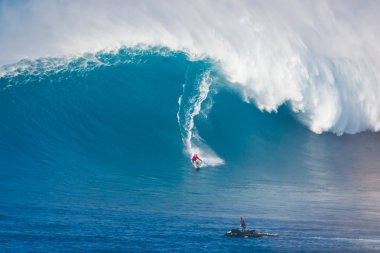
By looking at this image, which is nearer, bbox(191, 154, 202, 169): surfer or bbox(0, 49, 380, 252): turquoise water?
bbox(0, 49, 380, 252): turquoise water

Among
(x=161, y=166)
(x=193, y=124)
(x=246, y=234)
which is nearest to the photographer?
(x=246, y=234)

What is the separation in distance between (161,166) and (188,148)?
1443 mm

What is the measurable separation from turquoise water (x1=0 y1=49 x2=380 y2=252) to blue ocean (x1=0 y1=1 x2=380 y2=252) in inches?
2.2

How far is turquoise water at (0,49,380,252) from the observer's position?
44.8ft

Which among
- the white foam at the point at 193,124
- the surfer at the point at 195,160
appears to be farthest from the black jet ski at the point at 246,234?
the white foam at the point at 193,124

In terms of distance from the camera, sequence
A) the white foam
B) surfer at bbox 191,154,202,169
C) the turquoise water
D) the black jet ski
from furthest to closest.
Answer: the white foam, surfer at bbox 191,154,202,169, the black jet ski, the turquoise water

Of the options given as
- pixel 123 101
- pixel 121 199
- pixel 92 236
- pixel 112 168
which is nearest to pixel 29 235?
pixel 92 236

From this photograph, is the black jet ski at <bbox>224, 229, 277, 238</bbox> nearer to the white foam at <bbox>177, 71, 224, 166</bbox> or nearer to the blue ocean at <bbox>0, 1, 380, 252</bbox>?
the blue ocean at <bbox>0, 1, 380, 252</bbox>

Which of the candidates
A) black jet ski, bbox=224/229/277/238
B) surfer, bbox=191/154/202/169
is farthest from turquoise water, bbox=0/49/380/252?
surfer, bbox=191/154/202/169

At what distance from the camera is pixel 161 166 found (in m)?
19.4

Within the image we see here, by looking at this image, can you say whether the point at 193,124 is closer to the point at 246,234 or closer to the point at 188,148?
the point at 188,148

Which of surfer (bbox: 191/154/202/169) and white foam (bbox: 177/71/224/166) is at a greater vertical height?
white foam (bbox: 177/71/224/166)

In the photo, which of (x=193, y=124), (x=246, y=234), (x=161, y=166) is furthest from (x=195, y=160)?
(x=246, y=234)

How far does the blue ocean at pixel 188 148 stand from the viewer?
13969 mm
